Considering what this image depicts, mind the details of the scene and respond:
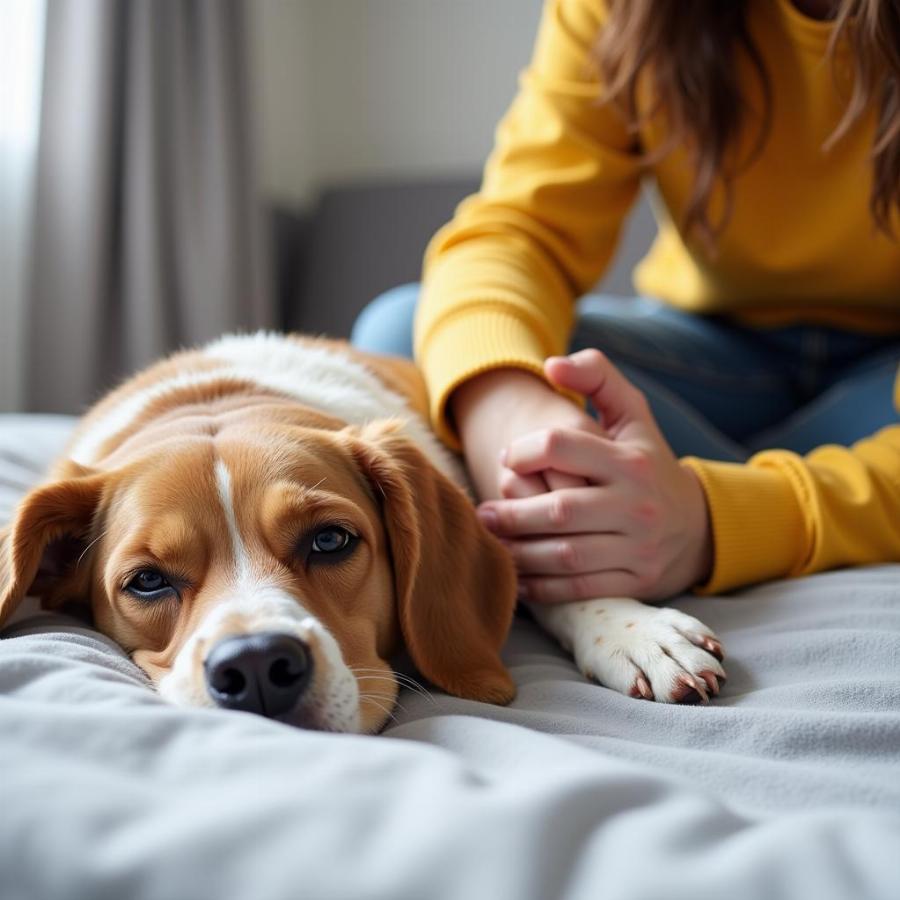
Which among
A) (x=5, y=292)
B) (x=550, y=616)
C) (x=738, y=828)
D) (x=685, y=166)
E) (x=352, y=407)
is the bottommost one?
(x=5, y=292)

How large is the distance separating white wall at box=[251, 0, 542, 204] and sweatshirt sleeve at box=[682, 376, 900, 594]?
3015mm

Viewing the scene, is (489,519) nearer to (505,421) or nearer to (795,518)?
(505,421)

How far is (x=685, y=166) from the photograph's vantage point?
6.03 feet

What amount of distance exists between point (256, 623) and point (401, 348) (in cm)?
115

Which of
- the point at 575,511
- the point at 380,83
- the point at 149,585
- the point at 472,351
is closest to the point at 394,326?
the point at 472,351

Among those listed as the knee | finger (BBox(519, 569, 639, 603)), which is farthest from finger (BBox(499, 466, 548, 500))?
the knee

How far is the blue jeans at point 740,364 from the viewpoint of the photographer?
1.94m

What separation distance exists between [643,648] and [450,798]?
546 mm

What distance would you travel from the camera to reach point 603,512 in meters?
1.29

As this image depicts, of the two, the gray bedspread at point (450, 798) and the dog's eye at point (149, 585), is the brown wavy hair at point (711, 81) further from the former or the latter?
the dog's eye at point (149, 585)

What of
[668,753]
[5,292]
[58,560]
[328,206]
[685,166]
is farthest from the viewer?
[328,206]

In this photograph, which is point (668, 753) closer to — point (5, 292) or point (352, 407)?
point (352, 407)

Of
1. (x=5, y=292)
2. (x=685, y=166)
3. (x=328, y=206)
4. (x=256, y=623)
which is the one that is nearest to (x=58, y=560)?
(x=256, y=623)

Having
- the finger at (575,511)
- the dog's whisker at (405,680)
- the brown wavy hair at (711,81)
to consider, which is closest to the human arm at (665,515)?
the finger at (575,511)
